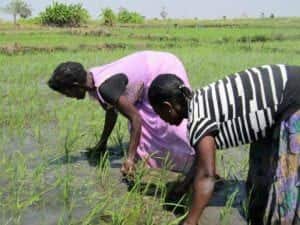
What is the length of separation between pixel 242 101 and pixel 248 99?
30mm

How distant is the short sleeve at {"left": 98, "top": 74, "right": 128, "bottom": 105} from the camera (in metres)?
3.25

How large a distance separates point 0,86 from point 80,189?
4270mm

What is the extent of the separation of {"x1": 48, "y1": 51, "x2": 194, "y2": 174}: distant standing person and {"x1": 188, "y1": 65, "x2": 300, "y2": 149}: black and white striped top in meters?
0.88

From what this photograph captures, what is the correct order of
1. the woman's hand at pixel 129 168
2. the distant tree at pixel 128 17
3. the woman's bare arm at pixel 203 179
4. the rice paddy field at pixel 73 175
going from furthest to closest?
the distant tree at pixel 128 17, the woman's hand at pixel 129 168, the rice paddy field at pixel 73 175, the woman's bare arm at pixel 203 179

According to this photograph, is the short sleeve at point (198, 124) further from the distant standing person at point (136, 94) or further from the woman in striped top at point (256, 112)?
the distant standing person at point (136, 94)

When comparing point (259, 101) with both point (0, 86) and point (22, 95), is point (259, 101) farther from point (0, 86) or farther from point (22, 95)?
point (0, 86)

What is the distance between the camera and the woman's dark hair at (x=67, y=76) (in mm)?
3211

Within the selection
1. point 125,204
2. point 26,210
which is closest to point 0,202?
point 26,210

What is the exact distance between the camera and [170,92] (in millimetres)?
2369

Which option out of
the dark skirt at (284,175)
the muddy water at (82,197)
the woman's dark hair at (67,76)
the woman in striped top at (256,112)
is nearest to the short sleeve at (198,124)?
the woman in striped top at (256,112)

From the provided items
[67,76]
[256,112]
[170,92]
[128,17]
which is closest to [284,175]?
[256,112]

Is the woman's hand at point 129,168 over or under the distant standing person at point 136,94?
under

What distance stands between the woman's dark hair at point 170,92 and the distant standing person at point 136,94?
841 mm

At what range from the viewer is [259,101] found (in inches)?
94.6
